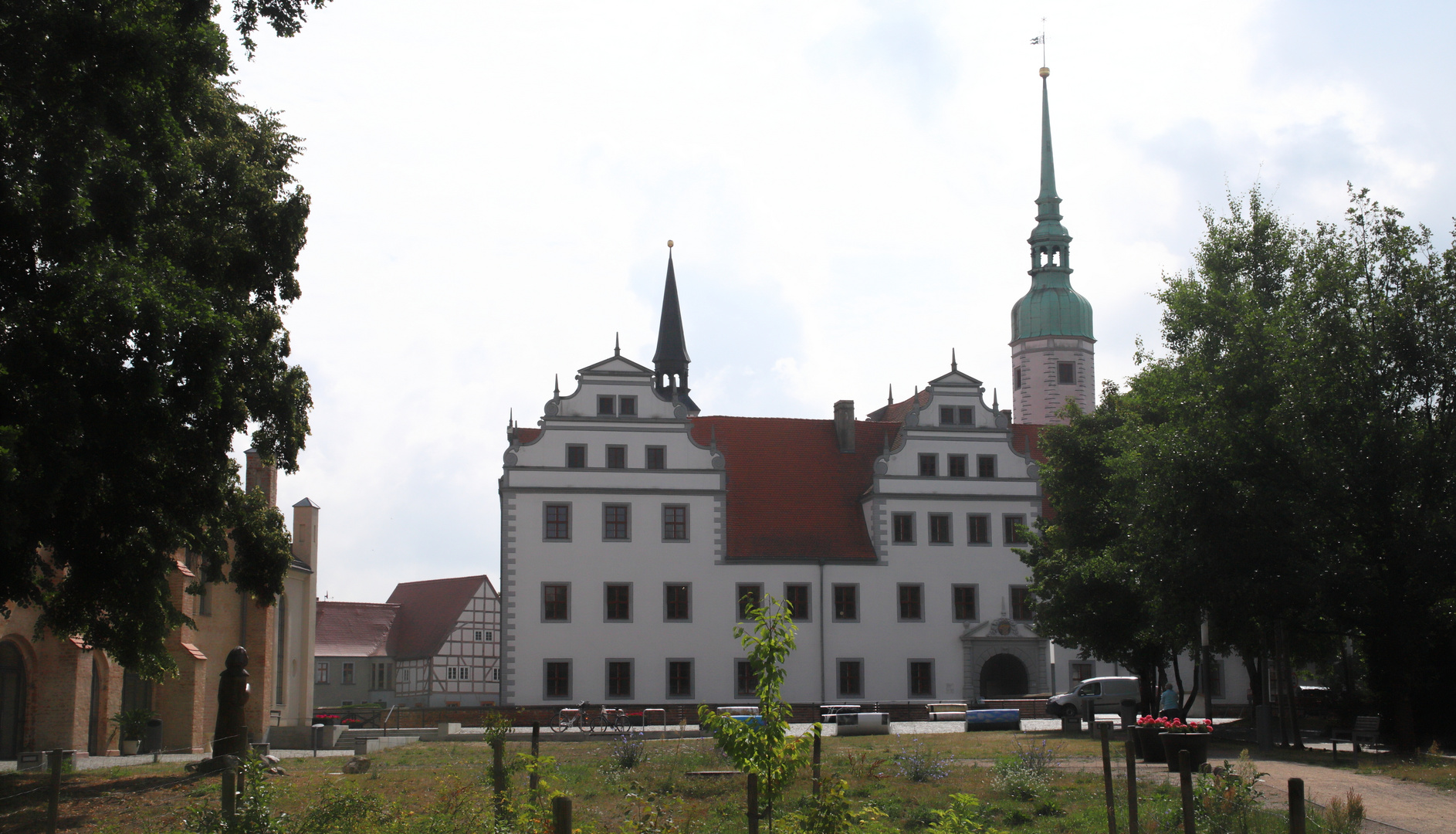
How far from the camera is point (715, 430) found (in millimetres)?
52500

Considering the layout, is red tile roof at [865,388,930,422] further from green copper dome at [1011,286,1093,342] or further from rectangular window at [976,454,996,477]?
green copper dome at [1011,286,1093,342]

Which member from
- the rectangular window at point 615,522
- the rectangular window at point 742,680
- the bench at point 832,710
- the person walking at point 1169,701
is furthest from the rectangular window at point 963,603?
the person walking at point 1169,701

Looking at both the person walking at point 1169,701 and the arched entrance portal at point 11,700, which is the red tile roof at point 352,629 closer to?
the arched entrance portal at point 11,700

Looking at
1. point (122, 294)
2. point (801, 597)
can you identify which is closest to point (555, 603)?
point (801, 597)

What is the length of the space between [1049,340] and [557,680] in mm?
39978

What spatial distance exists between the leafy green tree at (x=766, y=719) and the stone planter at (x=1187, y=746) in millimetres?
9276

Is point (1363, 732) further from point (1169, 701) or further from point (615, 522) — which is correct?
point (615, 522)

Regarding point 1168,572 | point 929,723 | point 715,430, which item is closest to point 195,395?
point 1168,572

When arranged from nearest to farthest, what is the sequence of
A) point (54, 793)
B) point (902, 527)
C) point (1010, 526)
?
point (54, 793)
point (902, 527)
point (1010, 526)

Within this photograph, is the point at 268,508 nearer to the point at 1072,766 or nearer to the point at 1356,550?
the point at 1072,766

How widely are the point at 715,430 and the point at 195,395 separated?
124 feet

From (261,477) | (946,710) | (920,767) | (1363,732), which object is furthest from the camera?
(946,710)

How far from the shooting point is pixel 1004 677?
48.5m

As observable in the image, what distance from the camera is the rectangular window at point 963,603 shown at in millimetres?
48344
